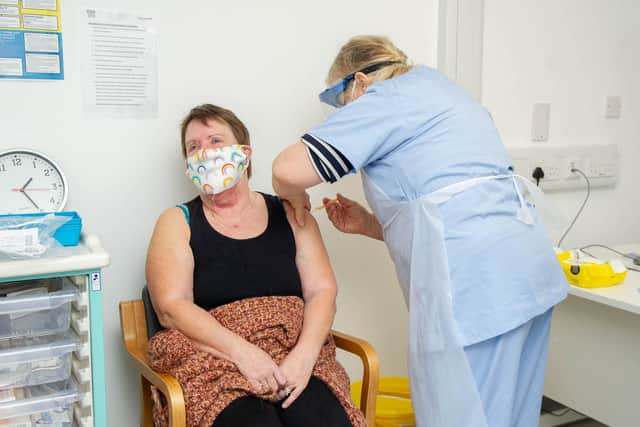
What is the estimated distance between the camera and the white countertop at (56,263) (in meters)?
1.50

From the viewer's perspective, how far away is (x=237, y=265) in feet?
6.40

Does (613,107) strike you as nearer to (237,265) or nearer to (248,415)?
(237,265)

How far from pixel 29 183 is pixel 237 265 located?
0.64 m

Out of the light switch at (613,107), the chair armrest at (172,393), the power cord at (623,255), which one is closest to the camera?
the chair armrest at (172,393)

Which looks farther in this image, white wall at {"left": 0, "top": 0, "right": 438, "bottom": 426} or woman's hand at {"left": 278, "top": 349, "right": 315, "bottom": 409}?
white wall at {"left": 0, "top": 0, "right": 438, "bottom": 426}

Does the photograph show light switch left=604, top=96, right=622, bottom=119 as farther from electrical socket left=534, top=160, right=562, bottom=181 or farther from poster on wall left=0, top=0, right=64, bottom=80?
poster on wall left=0, top=0, right=64, bottom=80

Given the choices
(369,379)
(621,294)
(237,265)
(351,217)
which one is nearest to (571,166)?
(621,294)

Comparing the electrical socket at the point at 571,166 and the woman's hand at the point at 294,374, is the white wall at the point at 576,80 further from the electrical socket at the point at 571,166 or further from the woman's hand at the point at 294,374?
the woman's hand at the point at 294,374

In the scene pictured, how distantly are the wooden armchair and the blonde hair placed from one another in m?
0.74

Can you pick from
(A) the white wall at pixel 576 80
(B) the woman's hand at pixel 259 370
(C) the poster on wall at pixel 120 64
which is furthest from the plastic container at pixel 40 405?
(A) the white wall at pixel 576 80

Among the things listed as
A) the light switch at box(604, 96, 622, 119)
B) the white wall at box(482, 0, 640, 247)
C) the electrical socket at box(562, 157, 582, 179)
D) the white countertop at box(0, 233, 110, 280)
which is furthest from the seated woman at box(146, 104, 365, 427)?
the light switch at box(604, 96, 622, 119)

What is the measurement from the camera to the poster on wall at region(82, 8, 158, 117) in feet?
6.81

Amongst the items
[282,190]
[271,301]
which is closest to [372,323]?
[271,301]

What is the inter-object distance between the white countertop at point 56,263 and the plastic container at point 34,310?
9 centimetres
